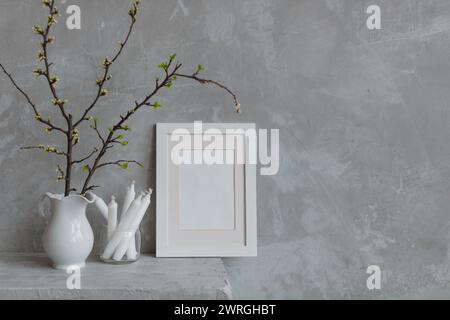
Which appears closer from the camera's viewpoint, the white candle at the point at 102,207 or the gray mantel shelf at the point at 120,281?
the gray mantel shelf at the point at 120,281

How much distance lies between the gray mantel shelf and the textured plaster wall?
15 cm

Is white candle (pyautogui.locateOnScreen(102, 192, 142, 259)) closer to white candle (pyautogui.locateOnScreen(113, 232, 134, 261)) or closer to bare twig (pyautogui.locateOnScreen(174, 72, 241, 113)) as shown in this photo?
white candle (pyautogui.locateOnScreen(113, 232, 134, 261))

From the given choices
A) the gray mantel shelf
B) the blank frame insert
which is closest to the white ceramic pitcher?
the gray mantel shelf

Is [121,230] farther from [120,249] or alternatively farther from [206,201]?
[206,201]

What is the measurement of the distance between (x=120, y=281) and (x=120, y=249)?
15cm

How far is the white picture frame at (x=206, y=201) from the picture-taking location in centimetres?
138

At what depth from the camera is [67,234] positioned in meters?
1.20

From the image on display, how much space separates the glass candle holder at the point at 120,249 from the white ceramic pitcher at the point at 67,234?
60 mm

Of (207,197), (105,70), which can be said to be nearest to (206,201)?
(207,197)

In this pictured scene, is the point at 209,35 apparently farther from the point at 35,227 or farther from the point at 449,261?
the point at 449,261

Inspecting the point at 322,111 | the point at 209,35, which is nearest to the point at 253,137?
the point at 322,111

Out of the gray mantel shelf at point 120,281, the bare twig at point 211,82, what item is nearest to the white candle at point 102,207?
the gray mantel shelf at point 120,281

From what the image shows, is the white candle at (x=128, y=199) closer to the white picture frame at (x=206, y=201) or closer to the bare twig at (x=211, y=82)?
the white picture frame at (x=206, y=201)

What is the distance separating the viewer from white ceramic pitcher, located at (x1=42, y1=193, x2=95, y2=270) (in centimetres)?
120
